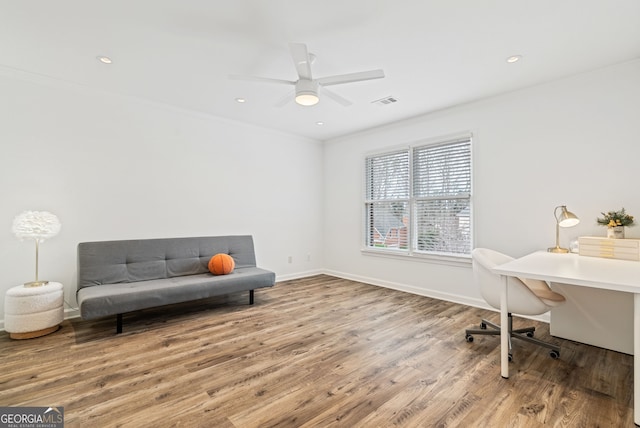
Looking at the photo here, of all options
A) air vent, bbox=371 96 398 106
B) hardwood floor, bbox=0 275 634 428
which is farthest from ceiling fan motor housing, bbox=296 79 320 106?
hardwood floor, bbox=0 275 634 428

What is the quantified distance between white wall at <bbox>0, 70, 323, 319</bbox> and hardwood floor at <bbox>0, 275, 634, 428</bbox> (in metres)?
1.12

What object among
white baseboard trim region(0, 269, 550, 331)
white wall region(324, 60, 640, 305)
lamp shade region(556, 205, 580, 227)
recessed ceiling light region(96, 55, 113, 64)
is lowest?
white baseboard trim region(0, 269, 550, 331)

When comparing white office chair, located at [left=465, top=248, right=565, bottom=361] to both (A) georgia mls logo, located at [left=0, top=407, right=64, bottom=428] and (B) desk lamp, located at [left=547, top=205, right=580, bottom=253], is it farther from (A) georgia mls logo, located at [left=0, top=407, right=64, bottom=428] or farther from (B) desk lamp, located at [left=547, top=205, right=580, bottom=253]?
(A) georgia mls logo, located at [left=0, top=407, right=64, bottom=428]

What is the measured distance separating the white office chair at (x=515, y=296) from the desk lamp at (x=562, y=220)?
40 centimetres

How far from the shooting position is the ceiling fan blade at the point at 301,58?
6.90 ft

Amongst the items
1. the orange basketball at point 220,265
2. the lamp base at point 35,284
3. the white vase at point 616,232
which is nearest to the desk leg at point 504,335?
the white vase at point 616,232

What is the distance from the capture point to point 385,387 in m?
→ 1.97

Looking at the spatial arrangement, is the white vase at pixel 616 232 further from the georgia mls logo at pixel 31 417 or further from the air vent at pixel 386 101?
the georgia mls logo at pixel 31 417

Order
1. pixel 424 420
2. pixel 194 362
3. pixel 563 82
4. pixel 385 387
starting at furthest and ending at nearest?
pixel 563 82 < pixel 194 362 < pixel 385 387 < pixel 424 420

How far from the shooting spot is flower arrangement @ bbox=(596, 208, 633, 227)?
2.56 meters

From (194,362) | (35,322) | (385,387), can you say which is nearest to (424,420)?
(385,387)

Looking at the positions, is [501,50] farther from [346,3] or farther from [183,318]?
[183,318]

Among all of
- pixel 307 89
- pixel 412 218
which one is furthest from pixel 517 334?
pixel 307 89

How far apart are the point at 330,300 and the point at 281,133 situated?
119 inches
